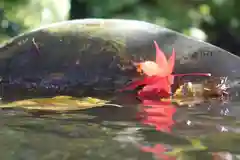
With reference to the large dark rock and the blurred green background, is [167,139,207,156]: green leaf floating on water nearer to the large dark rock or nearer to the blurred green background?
the large dark rock

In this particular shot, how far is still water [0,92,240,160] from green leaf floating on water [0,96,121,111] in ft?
0.12

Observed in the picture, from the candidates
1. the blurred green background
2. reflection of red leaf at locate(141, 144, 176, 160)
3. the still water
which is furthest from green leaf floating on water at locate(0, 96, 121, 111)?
the blurred green background

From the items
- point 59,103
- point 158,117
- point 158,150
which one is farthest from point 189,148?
point 59,103

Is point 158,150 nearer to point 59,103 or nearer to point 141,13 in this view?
point 59,103

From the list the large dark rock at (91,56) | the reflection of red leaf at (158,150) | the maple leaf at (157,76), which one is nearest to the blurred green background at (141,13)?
the large dark rock at (91,56)

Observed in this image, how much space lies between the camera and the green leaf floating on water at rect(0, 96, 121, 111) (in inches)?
30.8

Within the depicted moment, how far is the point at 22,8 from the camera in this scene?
6.15 ft

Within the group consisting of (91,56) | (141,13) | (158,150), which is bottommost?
(158,150)

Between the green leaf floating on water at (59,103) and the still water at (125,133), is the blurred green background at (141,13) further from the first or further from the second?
the still water at (125,133)

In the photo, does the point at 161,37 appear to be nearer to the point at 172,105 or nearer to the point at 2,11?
the point at 172,105

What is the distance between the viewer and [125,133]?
58 cm

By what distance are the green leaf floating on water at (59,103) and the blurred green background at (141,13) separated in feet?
3.29

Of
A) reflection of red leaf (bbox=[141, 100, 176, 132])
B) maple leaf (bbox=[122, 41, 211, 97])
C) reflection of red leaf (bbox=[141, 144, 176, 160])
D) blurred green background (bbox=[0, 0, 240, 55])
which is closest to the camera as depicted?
reflection of red leaf (bbox=[141, 144, 176, 160])

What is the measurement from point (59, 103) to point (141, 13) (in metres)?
1.17
